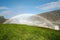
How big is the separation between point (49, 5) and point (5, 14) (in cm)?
98

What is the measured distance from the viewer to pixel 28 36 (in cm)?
473

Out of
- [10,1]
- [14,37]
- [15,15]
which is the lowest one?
[14,37]

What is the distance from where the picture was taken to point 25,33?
4742 mm

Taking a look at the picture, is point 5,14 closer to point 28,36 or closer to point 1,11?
point 1,11

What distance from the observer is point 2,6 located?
479cm

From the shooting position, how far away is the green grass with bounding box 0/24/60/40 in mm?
4688

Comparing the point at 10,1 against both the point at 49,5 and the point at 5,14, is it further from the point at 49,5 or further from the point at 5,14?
the point at 49,5

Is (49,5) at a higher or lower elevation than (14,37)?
higher

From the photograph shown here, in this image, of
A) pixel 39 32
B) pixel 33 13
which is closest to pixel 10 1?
pixel 33 13

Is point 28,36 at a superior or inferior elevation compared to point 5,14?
inferior

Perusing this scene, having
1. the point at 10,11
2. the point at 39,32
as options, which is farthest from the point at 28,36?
the point at 10,11

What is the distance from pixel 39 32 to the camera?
15.8ft

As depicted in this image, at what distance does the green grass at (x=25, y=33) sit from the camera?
15.4 ft

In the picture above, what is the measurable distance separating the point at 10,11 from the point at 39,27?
72 centimetres
